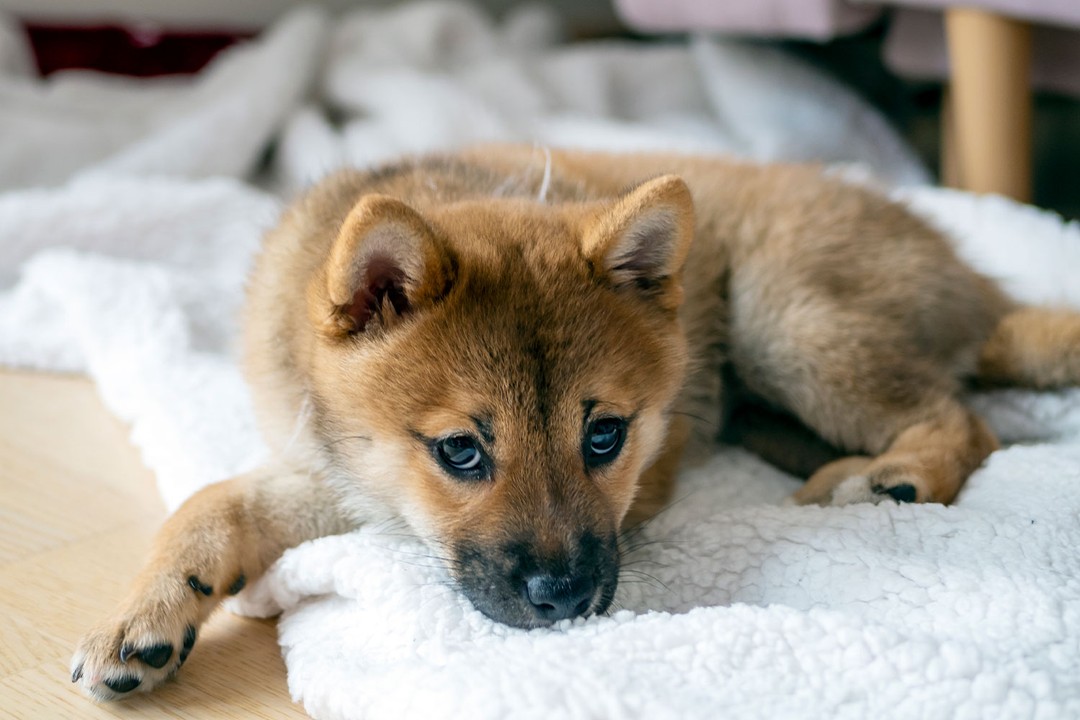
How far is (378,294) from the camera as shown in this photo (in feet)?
4.89

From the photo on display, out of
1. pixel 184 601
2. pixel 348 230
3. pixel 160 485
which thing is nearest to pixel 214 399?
pixel 160 485

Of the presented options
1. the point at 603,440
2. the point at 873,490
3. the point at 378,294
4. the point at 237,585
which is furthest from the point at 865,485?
the point at 237,585

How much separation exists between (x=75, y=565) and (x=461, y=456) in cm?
76

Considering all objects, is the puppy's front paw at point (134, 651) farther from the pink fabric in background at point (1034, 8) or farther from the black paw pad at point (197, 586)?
the pink fabric in background at point (1034, 8)

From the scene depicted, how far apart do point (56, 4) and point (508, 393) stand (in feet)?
11.2

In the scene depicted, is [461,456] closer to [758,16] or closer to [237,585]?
[237,585]

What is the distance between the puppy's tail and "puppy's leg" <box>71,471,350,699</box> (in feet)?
4.42

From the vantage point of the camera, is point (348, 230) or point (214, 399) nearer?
point (348, 230)

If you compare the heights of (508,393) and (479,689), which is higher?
(508,393)

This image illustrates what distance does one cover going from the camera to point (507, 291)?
1.46 meters

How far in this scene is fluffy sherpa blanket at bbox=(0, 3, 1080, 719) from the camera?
121 centimetres

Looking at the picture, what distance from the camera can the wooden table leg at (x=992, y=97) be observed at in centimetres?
262

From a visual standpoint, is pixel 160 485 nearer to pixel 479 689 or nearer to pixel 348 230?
pixel 348 230

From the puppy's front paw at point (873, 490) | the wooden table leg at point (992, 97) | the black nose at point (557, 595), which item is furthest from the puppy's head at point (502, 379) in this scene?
the wooden table leg at point (992, 97)
